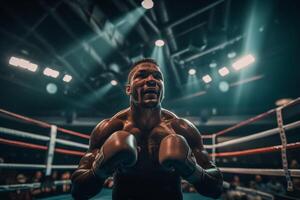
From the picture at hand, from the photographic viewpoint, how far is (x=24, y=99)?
999 centimetres

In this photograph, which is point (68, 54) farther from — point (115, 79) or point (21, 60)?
point (115, 79)

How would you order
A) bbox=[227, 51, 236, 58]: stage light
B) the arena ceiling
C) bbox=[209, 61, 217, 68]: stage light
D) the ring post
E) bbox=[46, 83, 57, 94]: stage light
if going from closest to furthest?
the ring post < the arena ceiling < bbox=[227, 51, 236, 58]: stage light < bbox=[209, 61, 217, 68]: stage light < bbox=[46, 83, 57, 94]: stage light

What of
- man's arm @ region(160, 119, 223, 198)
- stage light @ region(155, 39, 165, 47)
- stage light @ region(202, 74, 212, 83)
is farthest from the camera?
stage light @ region(202, 74, 212, 83)

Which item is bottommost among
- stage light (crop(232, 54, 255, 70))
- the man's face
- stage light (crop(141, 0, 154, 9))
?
the man's face

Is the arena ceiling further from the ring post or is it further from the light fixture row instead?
the ring post

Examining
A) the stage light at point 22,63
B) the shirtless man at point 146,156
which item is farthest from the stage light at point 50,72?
the shirtless man at point 146,156

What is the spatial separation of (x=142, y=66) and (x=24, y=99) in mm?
9863

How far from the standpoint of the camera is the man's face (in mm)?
1715

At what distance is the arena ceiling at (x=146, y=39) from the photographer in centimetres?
443

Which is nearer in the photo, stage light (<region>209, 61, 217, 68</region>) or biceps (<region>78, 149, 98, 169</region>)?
biceps (<region>78, 149, 98, 169</region>)

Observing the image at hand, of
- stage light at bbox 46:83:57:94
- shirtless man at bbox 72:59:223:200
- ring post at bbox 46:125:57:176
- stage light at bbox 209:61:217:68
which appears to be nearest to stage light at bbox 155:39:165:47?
stage light at bbox 209:61:217:68

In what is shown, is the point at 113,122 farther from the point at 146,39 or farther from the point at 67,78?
the point at 67,78

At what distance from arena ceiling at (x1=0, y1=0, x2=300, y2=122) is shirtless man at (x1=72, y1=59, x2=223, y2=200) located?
2.98m

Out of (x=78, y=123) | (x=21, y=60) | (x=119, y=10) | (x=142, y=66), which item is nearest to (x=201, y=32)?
(x=119, y=10)
